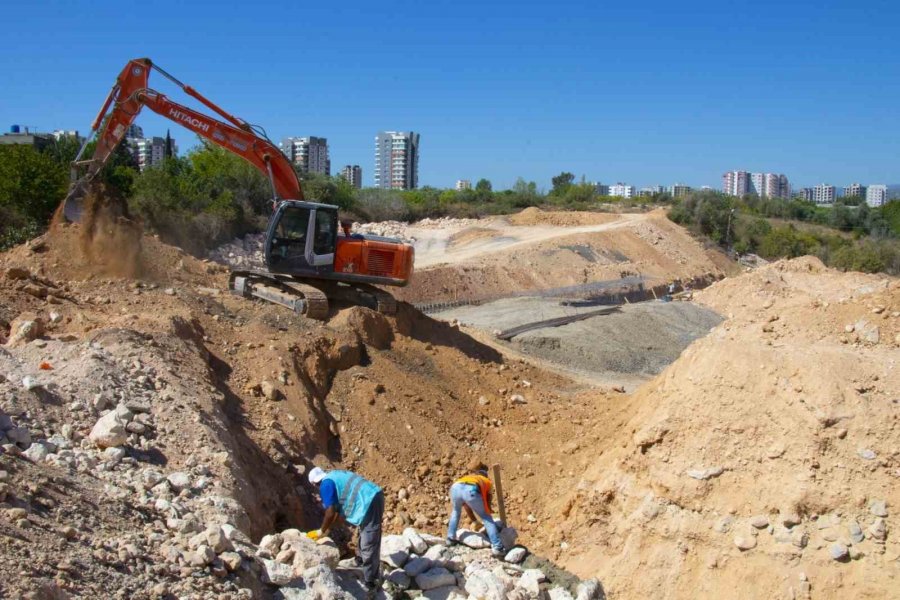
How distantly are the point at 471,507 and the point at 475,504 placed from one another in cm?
7

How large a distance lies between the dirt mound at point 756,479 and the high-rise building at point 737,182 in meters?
165

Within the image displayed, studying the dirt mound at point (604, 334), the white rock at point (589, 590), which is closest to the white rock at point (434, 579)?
the white rock at point (589, 590)

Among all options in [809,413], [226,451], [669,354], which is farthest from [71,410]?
[669,354]

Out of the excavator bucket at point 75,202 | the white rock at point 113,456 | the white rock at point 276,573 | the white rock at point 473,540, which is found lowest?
the white rock at point 473,540

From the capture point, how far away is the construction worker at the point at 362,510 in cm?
748

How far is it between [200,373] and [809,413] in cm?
714

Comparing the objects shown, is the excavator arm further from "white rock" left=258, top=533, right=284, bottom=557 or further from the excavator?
"white rock" left=258, top=533, right=284, bottom=557

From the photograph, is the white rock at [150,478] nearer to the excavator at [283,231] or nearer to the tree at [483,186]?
the excavator at [283,231]

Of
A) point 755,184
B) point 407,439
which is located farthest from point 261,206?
point 755,184

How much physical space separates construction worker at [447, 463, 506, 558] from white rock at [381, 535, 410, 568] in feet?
2.18

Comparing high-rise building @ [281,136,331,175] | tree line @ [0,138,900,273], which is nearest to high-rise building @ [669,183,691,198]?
tree line @ [0,138,900,273]

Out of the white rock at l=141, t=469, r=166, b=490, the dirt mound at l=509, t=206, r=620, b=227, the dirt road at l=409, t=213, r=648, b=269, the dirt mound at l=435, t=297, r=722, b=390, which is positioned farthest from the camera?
the dirt mound at l=509, t=206, r=620, b=227

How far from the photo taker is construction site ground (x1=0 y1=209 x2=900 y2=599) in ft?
22.2

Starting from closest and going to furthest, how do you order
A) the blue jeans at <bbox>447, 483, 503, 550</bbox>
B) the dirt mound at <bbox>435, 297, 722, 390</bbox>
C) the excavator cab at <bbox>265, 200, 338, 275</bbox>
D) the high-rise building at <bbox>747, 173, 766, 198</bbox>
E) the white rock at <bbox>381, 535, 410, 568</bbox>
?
the white rock at <bbox>381, 535, 410, 568</bbox>
the blue jeans at <bbox>447, 483, 503, 550</bbox>
the excavator cab at <bbox>265, 200, 338, 275</bbox>
the dirt mound at <bbox>435, 297, 722, 390</bbox>
the high-rise building at <bbox>747, 173, 766, 198</bbox>
